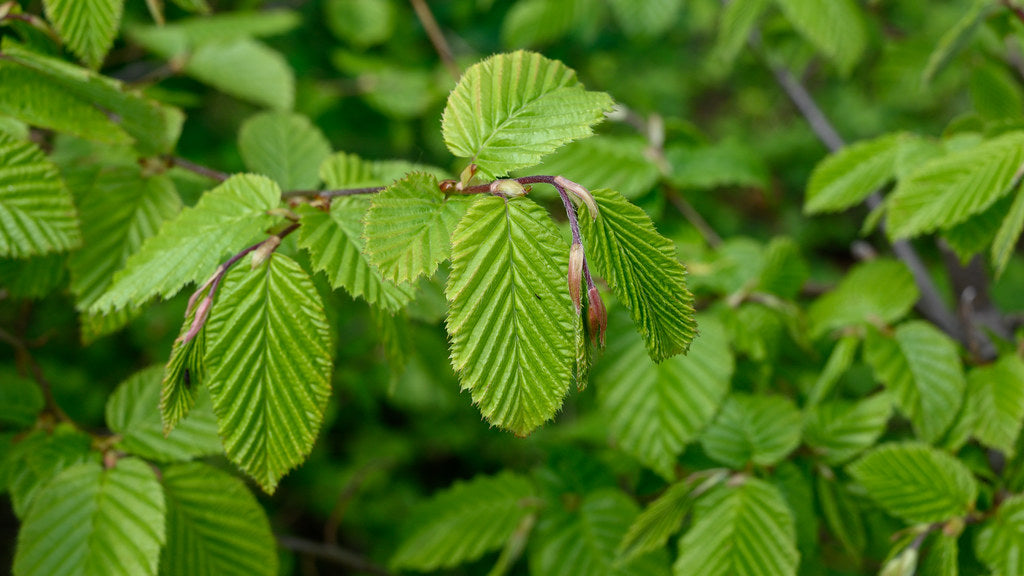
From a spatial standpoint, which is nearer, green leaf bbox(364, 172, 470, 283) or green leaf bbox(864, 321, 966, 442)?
green leaf bbox(364, 172, 470, 283)

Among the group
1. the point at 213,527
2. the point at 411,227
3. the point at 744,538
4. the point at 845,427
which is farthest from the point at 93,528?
the point at 845,427

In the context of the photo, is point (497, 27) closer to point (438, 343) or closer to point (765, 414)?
point (438, 343)

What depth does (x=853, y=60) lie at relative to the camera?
126 centimetres

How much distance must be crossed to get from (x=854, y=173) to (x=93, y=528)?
3.61ft

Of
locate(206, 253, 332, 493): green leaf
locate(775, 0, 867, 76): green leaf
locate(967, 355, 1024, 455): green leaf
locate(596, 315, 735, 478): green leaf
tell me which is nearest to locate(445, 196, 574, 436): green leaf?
locate(206, 253, 332, 493): green leaf

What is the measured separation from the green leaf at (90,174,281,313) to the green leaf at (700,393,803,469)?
2.06 ft

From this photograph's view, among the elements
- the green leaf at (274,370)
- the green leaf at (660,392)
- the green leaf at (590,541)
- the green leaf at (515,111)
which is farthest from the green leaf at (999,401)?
the green leaf at (274,370)

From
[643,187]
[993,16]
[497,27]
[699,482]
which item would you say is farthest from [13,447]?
[497,27]

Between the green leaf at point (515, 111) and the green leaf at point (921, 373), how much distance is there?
0.62 m

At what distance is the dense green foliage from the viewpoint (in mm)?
539

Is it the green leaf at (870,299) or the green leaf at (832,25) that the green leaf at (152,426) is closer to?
the green leaf at (870,299)

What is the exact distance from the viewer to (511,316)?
0.51m

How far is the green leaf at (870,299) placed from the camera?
0.99 meters

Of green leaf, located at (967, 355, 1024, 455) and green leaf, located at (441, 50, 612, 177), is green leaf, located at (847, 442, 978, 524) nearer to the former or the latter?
green leaf, located at (967, 355, 1024, 455)
